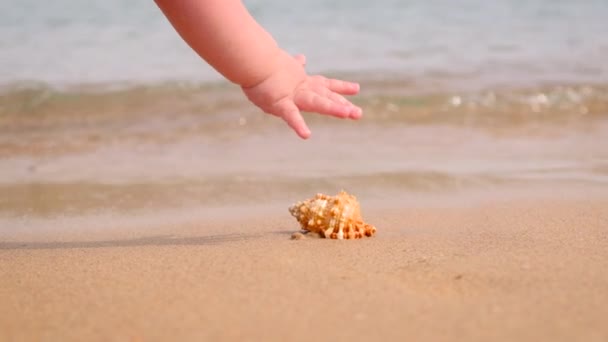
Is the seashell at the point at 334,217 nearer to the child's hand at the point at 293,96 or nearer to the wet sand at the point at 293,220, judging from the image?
the wet sand at the point at 293,220

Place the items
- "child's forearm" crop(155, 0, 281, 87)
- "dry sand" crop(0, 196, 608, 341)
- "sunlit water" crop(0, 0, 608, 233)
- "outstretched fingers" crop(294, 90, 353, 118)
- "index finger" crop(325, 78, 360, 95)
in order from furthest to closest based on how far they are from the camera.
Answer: "sunlit water" crop(0, 0, 608, 233), "index finger" crop(325, 78, 360, 95), "outstretched fingers" crop(294, 90, 353, 118), "child's forearm" crop(155, 0, 281, 87), "dry sand" crop(0, 196, 608, 341)

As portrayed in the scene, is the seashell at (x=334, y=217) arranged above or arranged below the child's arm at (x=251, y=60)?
below

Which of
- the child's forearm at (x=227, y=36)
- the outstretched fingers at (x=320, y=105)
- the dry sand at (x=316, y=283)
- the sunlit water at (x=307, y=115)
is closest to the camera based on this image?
the dry sand at (x=316, y=283)

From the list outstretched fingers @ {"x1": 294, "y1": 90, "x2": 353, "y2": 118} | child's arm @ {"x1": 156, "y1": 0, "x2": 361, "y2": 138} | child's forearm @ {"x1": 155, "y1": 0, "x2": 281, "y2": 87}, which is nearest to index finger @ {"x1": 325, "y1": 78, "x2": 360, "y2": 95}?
child's arm @ {"x1": 156, "y1": 0, "x2": 361, "y2": 138}

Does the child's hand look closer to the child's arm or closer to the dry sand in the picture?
the child's arm

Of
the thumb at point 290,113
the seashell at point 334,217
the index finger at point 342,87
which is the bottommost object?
the seashell at point 334,217

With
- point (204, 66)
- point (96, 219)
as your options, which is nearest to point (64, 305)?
point (96, 219)

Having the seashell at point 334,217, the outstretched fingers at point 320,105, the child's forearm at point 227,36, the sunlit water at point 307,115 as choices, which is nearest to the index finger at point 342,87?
the outstretched fingers at point 320,105

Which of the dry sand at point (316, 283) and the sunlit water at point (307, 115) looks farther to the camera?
the sunlit water at point (307, 115)

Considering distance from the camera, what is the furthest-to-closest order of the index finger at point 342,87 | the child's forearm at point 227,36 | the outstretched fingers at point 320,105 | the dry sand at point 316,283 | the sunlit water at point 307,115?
1. the sunlit water at point 307,115
2. the index finger at point 342,87
3. the outstretched fingers at point 320,105
4. the child's forearm at point 227,36
5. the dry sand at point 316,283
